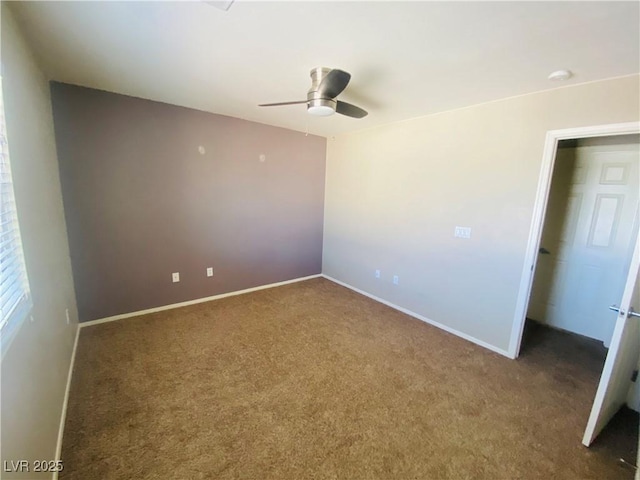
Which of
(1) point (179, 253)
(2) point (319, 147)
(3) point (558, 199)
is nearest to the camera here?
(3) point (558, 199)

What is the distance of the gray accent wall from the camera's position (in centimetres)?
271

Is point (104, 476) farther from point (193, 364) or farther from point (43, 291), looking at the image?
point (43, 291)

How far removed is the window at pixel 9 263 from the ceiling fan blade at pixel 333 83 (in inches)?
64.9

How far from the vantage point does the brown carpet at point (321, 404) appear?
5.08ft

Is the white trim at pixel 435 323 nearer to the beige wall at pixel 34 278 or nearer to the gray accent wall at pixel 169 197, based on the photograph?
the gray accent wall at pixel 169 197

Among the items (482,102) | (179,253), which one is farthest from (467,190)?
(179,253)

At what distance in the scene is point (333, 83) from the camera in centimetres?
185

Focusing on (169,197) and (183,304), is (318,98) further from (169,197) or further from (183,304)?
(183,304)

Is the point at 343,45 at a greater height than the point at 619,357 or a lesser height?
greater

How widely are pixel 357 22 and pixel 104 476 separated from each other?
2759 millimetres

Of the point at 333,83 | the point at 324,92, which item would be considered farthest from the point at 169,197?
the point at 333,83

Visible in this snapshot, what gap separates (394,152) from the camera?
11.3 feet

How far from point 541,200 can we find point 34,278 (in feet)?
11.9

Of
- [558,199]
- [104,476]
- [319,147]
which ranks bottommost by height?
[104,476]
